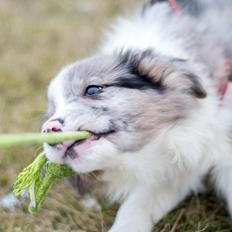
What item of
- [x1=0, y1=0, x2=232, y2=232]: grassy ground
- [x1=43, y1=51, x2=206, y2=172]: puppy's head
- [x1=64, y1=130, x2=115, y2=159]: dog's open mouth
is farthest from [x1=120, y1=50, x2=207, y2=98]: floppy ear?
[x1=0, y1=0, x2=232, y2=232]: grassy ground

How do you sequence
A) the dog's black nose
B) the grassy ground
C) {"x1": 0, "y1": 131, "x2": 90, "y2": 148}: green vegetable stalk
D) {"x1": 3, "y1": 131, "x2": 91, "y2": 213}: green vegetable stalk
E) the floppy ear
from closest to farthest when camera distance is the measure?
1. {"x1": 0, "y1": 131, "x2": 90, "y2": 148}: green vegetable stalk
2. the dog's black nose
3. {"x1": 3, "y1": 131, "x2": 91, "y2": 213}: green vegetable stalk
4. the floppy ear
5. the grassy ground

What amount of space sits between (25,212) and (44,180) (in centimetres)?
62

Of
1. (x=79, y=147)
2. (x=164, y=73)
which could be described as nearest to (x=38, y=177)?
(x=79, y=147)

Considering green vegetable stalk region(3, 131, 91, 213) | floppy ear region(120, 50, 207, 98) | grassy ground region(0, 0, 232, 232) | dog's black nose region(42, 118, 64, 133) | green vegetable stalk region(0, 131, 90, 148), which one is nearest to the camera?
green vegetable stalk region(0, 131, 90, 148)

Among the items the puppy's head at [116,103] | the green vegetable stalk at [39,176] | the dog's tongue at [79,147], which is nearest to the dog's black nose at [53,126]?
the puppy's head at [116,103]

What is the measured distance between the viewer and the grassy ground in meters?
3.05

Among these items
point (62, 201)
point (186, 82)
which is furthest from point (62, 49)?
point (186, 82)

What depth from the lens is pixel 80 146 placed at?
95.3 inches

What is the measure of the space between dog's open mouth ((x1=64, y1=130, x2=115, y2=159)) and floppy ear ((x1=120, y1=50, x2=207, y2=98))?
16.5 inches

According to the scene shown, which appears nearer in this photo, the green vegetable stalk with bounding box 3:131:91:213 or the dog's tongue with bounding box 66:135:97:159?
the dog's tongue with bounding box 66:135:97:159

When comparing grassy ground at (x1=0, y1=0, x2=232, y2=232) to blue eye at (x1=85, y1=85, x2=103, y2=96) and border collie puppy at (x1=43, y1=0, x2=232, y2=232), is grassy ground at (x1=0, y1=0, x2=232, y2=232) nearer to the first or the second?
border collie puppy at (x1=43, y1=0, x2=232, y2=232)

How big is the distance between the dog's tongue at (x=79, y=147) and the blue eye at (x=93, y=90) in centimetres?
27

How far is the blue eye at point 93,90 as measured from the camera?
2615 mm

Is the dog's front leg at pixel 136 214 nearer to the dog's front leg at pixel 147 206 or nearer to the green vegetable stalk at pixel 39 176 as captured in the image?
the dog's front leg at pixel 147 206
